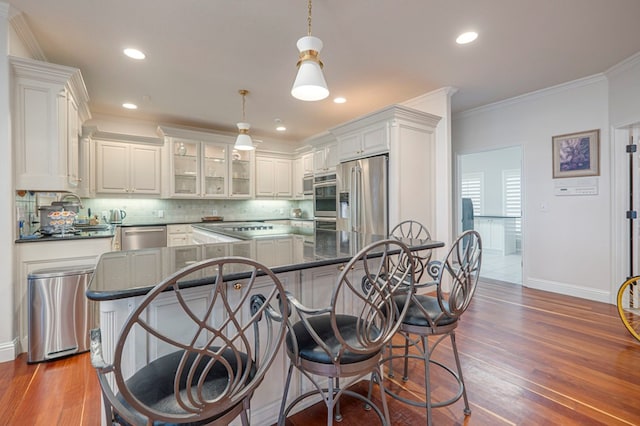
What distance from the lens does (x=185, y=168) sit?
5.18m

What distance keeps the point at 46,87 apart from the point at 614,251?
5.93m

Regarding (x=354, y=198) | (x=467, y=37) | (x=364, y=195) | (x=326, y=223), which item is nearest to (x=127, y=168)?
(x=326, y=223)

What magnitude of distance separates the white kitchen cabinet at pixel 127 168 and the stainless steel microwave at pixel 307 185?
8.77ft

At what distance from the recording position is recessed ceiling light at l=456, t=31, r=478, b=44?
2.56 m

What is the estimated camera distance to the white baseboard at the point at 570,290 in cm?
344

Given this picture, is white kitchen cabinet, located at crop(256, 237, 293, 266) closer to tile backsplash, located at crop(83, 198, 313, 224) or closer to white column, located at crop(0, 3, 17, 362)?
white column, located at crop(0, 3, 17, 362)

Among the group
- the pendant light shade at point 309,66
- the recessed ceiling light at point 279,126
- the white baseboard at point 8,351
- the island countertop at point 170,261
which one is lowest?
the white baseboard at point 8,351

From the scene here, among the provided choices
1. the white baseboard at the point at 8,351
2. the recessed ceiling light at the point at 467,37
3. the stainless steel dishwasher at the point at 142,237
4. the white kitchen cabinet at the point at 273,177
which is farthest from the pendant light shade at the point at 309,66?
the white kitchen cabinet at the point at 273,177

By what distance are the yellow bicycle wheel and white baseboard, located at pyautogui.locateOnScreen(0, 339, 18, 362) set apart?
195 inches

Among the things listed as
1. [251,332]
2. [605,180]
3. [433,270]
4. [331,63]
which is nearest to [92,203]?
[331,63]

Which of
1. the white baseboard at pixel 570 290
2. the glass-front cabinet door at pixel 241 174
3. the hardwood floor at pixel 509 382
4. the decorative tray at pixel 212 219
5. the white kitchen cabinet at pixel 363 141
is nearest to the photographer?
the hardwood floor at pixel 509 382

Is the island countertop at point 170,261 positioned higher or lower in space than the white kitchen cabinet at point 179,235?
higher

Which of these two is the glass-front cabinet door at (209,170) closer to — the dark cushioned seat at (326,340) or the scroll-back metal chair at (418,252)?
the scroll-back metal chair at (418,252)

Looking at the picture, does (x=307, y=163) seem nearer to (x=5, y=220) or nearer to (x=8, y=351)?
(x=5, y=220)
